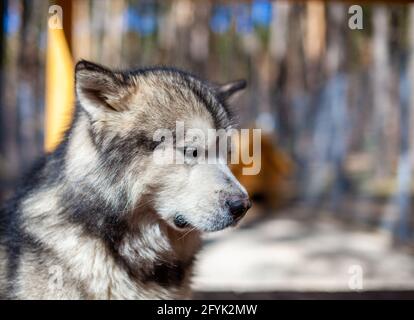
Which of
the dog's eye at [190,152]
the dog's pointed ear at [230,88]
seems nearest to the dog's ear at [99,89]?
the dog's eye at [190,152]

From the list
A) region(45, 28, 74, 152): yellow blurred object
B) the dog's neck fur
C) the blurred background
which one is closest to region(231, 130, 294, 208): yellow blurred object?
the blurred background

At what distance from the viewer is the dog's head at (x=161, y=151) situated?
3.23 m

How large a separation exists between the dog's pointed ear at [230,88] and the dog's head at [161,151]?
53 centimetres

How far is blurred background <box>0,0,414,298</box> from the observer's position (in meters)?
8.41

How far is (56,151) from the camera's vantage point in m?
3.68

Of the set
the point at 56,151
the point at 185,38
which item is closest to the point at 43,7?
the point at 185,38

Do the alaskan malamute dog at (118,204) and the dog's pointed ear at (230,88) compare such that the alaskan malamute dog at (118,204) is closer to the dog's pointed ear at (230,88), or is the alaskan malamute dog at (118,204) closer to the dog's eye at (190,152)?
the dog's eye at (190,152)

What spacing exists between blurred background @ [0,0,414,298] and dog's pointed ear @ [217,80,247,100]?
0.44 meters

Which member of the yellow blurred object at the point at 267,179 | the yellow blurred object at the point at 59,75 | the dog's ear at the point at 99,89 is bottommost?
the yellow blurred object at the point at 267,179

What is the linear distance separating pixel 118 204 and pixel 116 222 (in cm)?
11

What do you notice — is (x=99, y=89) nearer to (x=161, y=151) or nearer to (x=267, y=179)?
(x=161, y=151)

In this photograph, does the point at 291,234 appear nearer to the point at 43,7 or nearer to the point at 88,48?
the point at 43,7
